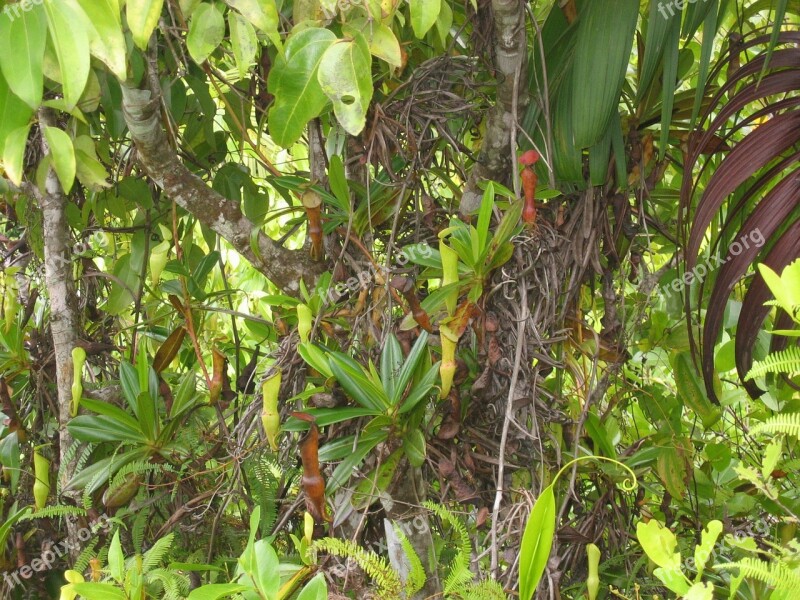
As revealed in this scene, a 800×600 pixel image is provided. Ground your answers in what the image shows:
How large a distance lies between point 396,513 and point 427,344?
0.27 m

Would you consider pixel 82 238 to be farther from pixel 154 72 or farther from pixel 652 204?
pixel 652 204

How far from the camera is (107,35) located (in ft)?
2.00

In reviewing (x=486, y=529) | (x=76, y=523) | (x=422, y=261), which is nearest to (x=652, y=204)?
(x=422, y=261)

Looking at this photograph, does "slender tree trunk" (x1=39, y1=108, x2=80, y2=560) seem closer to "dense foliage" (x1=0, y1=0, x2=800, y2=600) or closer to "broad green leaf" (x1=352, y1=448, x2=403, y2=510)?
"dense foliage" (x1=0, y1=0, x2=800, y2=600)

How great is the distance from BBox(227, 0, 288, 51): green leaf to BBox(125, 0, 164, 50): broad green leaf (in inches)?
2.6

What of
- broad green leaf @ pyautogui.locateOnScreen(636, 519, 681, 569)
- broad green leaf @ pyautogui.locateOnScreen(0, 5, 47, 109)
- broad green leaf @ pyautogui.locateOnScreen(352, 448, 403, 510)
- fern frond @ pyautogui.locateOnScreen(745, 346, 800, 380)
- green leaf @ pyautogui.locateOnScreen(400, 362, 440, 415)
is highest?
broad green leaf @ pyautogui.locateOnScreen(0, 5, 47, 109)

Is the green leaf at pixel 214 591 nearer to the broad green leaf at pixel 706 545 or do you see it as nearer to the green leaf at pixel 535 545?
the green leaf at pixel 535 545

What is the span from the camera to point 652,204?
1237 mm

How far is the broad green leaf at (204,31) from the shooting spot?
794 millimetres

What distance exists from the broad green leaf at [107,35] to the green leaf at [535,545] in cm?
53

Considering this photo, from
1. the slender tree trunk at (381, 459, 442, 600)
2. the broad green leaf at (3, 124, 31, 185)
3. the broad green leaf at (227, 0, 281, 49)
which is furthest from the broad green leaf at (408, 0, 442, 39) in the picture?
the slender tree trunk at (381, 459, 442, 600)

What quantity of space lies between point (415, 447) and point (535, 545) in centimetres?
29

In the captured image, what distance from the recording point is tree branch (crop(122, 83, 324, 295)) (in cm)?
109
